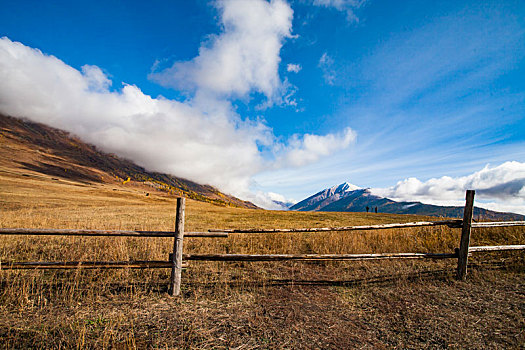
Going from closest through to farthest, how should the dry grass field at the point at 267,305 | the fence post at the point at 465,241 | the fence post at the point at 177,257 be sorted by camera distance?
the dry grass field at the point at 267,305, the fence post at the point at 177,257, the fence post at the point at 465,241

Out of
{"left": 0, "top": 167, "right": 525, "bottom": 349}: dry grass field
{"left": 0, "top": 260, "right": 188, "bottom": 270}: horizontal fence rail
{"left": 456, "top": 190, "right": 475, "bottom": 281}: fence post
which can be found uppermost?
{"left": 456, "top": 190, "right": 475, "bottom": 281}: fence post

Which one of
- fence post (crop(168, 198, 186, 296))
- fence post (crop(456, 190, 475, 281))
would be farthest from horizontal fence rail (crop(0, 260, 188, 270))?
fence post (crop(456, 190, 475, 281))

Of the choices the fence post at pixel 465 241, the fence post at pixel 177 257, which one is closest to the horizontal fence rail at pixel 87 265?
the fence post at pixel 177 257

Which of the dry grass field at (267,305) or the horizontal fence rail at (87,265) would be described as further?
the horizontal fence rail at (87,265)

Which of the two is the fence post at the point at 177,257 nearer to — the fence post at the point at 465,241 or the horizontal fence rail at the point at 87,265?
the horizontal fence rail at the point at 87,265

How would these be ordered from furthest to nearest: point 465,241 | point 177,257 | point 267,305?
point 465,241 → point 177,257 → point 267,305

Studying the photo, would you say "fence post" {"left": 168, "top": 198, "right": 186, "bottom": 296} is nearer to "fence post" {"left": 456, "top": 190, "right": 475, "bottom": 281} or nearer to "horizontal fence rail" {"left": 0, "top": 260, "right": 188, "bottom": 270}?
"horizontal fence rail" {"left": 0, "top": 260, "right": 188, "bottom": 270}

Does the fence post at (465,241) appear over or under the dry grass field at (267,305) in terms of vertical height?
over

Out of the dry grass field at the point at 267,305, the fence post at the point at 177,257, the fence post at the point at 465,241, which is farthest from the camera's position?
the fence post at the point at 465,241

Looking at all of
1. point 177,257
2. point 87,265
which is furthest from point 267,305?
point 87,265

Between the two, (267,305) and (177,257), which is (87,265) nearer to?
(177,257)

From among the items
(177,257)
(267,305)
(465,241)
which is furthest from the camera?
(465,241)

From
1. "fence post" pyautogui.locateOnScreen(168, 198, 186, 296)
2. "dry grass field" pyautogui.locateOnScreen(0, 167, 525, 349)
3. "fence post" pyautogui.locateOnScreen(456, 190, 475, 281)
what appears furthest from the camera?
"fence post" pyautogui.locateOnScreen(456, 190, 475, 281)

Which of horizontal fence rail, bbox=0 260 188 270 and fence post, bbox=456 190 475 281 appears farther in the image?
fence post, bbox=456 190 475 281
